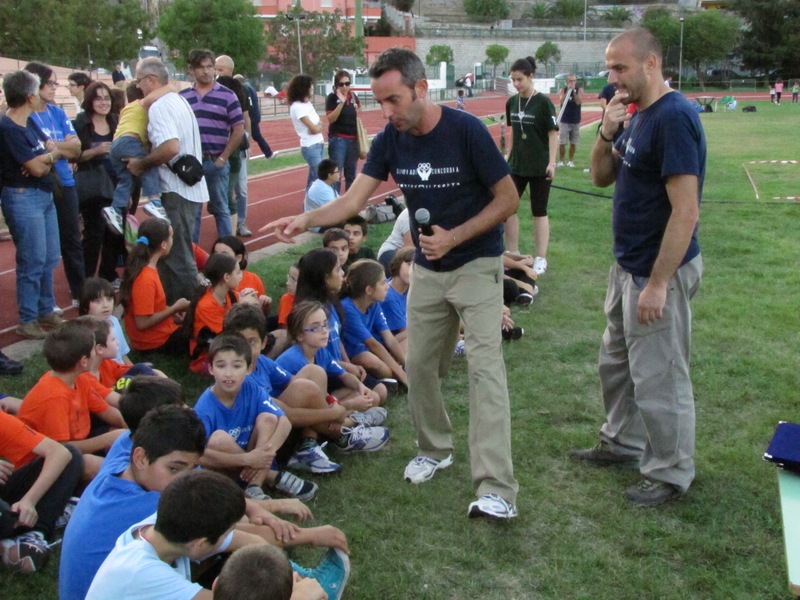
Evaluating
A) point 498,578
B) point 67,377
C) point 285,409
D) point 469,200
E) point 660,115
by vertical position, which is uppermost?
point 660,115

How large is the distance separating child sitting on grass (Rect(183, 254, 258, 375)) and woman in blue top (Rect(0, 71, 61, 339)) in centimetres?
147

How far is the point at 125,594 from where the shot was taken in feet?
7.88

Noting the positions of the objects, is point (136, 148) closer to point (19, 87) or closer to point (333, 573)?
point (19, 87)

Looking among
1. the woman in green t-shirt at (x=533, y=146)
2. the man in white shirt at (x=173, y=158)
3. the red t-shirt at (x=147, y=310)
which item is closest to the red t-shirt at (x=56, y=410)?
the red t-shirt at (x=147, y=310)

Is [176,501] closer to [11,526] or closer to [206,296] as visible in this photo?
[11,526]

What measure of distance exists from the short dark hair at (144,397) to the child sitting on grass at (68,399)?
21.9 inches

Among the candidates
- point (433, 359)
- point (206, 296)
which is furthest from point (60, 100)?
point (433, 359)

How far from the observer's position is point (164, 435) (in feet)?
9.27

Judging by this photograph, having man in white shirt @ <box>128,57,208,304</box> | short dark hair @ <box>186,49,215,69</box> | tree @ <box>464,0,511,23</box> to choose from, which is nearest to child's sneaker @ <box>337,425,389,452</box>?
man in white shirt @ <box>128,57,208,304</box>

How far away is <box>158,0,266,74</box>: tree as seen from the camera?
2071 inches

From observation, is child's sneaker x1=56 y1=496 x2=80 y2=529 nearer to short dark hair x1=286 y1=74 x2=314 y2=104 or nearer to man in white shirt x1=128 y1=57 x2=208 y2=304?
man in white shirt x1=128 y1=57 x2=208 y2=304

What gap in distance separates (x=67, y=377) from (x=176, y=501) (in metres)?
1.84

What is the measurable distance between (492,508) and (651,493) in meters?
0.81

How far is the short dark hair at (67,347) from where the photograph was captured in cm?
390
